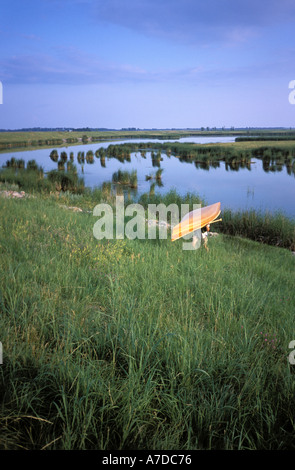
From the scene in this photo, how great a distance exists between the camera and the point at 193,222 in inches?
244

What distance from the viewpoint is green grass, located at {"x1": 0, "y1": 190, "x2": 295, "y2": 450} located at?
5.79ft

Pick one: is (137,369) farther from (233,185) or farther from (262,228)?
(233,185)

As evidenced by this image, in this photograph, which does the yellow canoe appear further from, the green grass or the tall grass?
the tall grass

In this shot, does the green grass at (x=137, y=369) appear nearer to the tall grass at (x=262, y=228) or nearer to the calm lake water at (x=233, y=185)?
the tall grass at (x=262, y=228)

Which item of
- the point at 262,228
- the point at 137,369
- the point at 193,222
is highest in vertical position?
the point at 193,222

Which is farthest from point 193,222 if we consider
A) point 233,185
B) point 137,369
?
point 233,185

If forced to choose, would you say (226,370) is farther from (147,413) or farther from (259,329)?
A: (259,329)

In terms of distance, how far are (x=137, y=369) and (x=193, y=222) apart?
4390mm

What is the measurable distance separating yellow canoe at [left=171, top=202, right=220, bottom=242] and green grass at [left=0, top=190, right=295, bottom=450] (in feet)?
6.70

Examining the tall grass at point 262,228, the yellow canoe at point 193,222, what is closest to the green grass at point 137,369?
the yellow canoe at point 193,222

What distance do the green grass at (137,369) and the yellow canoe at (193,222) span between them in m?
2.04

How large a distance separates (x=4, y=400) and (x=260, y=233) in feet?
33.9

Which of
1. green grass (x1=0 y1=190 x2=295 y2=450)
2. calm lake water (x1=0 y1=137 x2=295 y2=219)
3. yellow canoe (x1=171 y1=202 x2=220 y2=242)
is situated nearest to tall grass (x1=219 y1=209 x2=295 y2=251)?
calm lake water (x1=0 y1=137 x2=295 y2=219)
